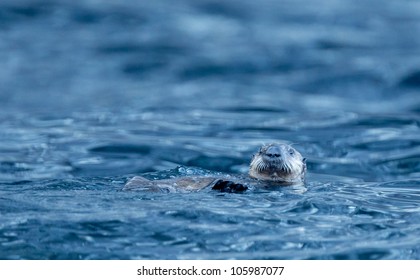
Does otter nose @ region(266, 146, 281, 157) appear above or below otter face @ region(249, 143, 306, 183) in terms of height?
above

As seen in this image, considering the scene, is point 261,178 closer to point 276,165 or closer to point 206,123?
point 276,165

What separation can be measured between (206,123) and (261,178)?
541 centimetres

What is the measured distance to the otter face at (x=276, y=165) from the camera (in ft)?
33.7

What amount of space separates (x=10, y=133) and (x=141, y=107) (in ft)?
8.94

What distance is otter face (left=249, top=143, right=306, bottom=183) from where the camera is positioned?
1027 cm

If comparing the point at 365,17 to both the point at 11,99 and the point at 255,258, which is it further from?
the point at 255,258

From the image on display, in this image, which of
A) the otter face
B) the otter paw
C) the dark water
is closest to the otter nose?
the otter face

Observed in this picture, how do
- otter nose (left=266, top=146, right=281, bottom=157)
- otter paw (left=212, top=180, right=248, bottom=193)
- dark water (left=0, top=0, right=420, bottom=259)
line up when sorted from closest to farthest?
dark water (left=0, top=0, right=420, bottom=259)
otter paw (left=212, top=180, right=248, bottom=193)
otter nose (left=266, top=146, right=281, bottom=157)

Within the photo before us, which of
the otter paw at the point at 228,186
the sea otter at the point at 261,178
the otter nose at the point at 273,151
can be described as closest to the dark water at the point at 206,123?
the otter paw at the point at 228,186

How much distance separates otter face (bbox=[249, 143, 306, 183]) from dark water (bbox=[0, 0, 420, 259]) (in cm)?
28

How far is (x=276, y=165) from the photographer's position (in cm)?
1029

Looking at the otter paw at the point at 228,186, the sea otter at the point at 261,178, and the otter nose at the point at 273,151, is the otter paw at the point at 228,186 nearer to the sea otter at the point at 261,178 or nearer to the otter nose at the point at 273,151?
the sea otter at the point at 261,178

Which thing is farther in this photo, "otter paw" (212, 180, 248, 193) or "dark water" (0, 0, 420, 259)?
"otter paw" (212, 180, 248, 193)

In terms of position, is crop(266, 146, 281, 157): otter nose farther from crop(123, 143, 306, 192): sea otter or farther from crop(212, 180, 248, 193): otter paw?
crop(212, 180, 248, 193): otter paw
